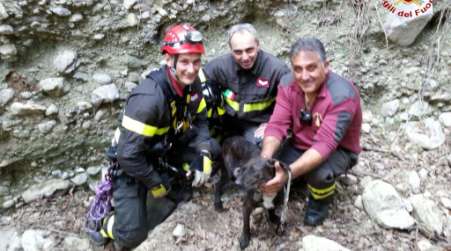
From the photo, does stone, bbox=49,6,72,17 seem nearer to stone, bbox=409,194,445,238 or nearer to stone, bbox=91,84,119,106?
stone, bbox=91,84,119,106

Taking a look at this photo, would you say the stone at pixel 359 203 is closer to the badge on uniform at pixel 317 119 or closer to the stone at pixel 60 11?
the badge on uniform at pixel 317 119

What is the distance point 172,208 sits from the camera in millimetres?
4168

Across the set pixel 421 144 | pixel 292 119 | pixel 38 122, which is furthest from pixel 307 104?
pixel 38 122

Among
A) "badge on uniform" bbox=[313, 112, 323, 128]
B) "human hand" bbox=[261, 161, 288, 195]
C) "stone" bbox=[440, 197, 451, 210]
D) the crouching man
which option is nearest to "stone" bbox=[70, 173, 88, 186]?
the crouching man

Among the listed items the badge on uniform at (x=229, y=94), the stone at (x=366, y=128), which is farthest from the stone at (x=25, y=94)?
the stone at (x=366, y=128)

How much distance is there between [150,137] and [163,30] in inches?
74.6

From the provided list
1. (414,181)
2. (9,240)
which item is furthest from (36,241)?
(414,181)

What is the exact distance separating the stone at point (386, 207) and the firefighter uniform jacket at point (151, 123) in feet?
6.13

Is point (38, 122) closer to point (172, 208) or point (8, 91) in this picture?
point (8, 91)

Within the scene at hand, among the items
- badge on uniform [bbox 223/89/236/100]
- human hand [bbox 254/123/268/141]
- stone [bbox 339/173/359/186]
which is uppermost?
badge on uniform [bbox 223/89/236/100]

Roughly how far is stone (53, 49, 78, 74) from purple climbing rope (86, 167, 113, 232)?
142 cm

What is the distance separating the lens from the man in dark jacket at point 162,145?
3332 millimetres

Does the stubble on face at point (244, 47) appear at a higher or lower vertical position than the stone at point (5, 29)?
higher

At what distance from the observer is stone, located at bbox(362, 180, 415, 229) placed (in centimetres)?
334
